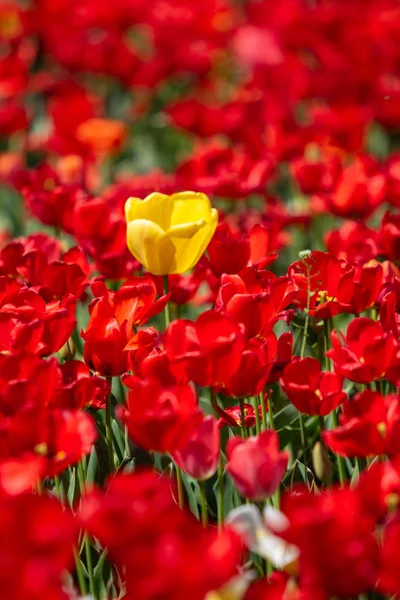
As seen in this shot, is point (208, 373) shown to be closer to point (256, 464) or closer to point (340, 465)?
point (256, 464)

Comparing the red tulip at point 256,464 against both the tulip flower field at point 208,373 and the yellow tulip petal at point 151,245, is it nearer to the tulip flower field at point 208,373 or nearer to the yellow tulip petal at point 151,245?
the tulip flower field at point 208,373

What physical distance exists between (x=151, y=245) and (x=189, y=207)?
6.8 inches

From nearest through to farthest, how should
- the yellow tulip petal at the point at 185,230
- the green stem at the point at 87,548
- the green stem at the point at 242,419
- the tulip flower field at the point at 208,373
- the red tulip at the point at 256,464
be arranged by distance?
the tulip flower field at the point at 208,373 < the red tulip at the point at 256,464 < the green stem at the point at 87,548 < the green stem at the point at 242,419 < the yellow tulip petal at the point at 185,230

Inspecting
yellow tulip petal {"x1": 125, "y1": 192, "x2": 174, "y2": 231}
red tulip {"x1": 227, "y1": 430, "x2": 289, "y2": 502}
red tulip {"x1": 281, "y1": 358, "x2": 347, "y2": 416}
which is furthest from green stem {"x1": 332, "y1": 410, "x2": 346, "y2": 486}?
yellow tulip petal {"x1": 125, "y1": 192, "x2": 174, "y2": 231}

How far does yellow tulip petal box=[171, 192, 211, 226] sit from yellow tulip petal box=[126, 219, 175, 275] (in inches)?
4.7

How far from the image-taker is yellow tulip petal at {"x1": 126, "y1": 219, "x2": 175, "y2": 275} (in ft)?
5.78

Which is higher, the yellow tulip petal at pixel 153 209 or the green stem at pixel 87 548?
the yellow tulip petal at pixel 153 209

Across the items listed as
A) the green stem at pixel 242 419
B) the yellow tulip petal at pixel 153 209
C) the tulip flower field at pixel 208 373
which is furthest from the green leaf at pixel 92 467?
the yellow tulip petal at pixel 153 209

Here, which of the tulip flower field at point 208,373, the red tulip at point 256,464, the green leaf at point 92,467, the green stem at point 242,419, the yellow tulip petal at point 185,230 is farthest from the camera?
the yellow tulip petal at point 185,230

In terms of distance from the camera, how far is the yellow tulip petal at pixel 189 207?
1.89 meters

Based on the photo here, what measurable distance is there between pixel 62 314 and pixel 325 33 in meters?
2.91

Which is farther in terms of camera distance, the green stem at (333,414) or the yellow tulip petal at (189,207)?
the yellow tulip petal at (189,207)

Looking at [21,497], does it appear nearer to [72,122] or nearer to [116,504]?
[116,504]

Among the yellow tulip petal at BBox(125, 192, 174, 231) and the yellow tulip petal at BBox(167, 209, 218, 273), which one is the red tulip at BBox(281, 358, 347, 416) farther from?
the yellow tulip petal at BBox(125, 192, 174, 231)
